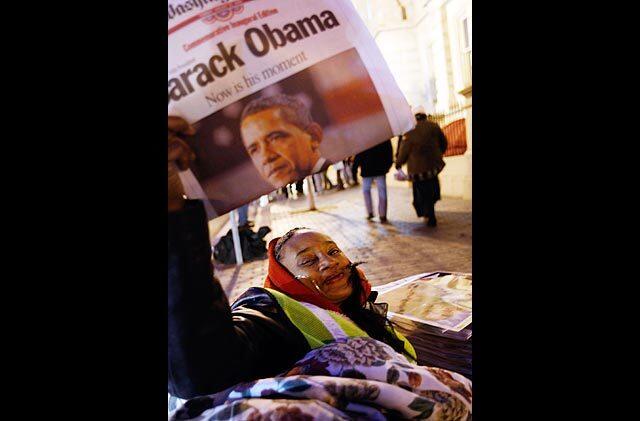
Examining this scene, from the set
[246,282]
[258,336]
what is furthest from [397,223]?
[258,336]

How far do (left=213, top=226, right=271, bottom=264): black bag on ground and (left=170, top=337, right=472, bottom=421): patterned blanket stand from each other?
3.84 metres

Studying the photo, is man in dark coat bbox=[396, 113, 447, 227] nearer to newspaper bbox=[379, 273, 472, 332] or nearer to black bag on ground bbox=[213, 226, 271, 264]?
black bag on ground bbox=[213, 226, 271, 264]

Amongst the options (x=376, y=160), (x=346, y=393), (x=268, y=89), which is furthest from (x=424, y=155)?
(x=268, y=89)

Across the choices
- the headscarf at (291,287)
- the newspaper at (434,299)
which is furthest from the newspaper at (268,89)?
the newspaper at (434,299)

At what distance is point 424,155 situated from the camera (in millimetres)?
5371

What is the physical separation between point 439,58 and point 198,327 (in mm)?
10206

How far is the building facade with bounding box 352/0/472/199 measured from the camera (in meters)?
8.11

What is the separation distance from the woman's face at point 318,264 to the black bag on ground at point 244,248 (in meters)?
3.49

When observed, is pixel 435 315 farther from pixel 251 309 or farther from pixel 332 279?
pixel 251 309

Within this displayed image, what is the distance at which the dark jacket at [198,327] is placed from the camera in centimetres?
72

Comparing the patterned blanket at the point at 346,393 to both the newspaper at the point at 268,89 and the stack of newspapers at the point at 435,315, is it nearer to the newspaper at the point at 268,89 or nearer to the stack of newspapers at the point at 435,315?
the newspaper at the point at 268,89

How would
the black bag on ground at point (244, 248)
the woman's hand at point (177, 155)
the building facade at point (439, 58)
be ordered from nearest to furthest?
the woman's hand at point (177, 155) → the black bag on ground at point (244, 248) → the building facade at point (439, 58)
